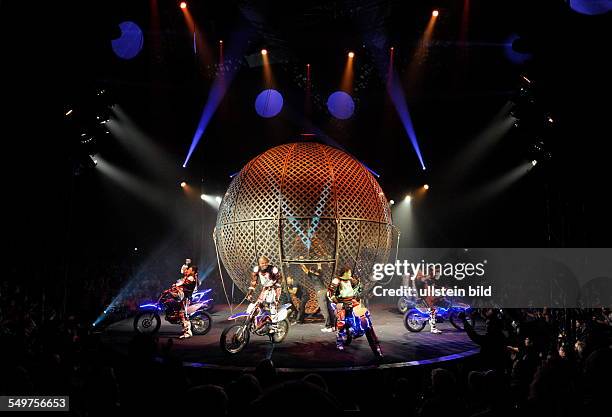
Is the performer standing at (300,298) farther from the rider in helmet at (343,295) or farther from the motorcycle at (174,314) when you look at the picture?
the rider in helmet at (343,295)

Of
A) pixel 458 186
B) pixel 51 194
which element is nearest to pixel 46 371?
pixel 51 194

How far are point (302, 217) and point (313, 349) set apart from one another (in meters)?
2.95

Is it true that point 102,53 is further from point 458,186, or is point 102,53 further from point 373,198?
point 458,186

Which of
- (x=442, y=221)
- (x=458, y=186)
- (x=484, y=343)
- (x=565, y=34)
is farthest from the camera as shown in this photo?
(x=442, y=221)

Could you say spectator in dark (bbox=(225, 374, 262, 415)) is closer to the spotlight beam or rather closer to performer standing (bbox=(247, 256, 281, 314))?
performer standing (bbox=(247, 256, 281, 314))

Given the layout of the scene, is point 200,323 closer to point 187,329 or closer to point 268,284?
point 187,329

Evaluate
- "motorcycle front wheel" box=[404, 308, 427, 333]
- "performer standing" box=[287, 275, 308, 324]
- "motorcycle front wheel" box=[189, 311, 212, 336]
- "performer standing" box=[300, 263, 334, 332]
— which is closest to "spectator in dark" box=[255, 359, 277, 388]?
"performer standing" box=[300, 263, 334, 332]

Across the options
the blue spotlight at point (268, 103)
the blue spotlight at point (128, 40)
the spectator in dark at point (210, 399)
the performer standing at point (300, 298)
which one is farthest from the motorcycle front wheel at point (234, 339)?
the blue spotlight at point (268, 103)

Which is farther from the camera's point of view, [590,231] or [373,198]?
[373,198]

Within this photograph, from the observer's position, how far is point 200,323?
31.0 ft

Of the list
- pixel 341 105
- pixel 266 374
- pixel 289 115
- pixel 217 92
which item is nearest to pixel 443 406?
pixel 266 374

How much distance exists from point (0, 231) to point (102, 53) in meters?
5.24

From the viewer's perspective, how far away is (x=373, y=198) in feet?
33.4

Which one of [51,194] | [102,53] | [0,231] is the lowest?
[0,231]
